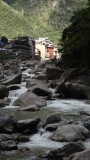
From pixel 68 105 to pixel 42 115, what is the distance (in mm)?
5193

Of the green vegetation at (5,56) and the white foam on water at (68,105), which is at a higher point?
the white foam on water at (68,105)

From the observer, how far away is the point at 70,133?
16.7 m

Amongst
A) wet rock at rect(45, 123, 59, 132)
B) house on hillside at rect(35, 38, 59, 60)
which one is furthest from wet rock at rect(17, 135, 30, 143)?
house on hillside at rect(35, 38, 59, 60)

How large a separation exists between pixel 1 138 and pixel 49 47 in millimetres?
135833

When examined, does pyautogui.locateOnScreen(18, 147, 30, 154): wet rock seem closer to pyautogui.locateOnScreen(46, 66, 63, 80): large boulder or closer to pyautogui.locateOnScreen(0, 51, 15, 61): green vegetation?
pyautogui.locateOnScreen(46, 66, 63, 80): large boulder

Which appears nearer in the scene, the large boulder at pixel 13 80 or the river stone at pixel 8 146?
the river stone at pixel 8 146

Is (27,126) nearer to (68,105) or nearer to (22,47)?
(68,105)

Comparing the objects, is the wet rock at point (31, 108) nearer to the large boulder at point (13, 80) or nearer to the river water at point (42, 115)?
the river water at point (42, 115)

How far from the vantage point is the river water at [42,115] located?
14438 millimetres

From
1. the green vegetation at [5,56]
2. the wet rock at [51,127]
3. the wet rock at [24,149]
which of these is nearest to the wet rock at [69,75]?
the wet rock at [51,127]

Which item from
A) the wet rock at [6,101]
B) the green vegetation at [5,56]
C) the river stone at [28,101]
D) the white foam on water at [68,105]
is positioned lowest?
the green vegetation at [5,56]

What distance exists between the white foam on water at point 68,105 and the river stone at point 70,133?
824 cm

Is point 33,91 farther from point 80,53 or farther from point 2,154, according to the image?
point 2,154

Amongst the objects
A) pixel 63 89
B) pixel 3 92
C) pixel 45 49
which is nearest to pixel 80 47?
pixel 63 89
